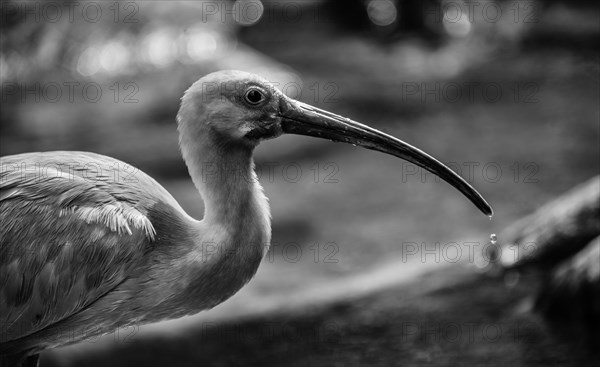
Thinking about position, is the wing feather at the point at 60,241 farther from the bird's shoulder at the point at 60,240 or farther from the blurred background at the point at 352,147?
the blurred background at the point at 352,147

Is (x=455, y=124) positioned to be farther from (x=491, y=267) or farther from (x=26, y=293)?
(x=26, y=293)

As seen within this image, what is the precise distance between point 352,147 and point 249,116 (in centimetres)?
697

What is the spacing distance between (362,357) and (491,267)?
160cm

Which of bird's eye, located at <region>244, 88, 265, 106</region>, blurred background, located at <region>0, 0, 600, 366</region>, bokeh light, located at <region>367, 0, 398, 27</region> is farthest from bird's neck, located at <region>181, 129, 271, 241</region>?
bokeh light, located at <region>367, 0, 398, 27</region>

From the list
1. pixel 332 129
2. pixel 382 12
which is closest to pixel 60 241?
pixel 332 129

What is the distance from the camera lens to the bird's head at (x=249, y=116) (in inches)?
202

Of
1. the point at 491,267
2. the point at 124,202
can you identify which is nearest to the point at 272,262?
the point at 491,267

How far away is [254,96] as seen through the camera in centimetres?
516

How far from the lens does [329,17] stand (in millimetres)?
16859

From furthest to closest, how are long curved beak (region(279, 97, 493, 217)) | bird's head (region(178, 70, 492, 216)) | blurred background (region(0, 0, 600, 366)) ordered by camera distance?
blurred background (region(0, 0, 600, 366)) → long curved beak (region(279, 97, 493, 217)) → bird's head (region(178, 70, 492, 216))

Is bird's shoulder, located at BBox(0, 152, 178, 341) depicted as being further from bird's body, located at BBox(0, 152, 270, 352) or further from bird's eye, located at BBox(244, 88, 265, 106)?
bird's eye, located at BBox(244, 88, 265, 106)

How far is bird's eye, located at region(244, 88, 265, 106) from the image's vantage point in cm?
514

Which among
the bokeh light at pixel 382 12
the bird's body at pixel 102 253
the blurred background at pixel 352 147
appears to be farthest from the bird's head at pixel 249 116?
the bokeh light at pixel 382 12

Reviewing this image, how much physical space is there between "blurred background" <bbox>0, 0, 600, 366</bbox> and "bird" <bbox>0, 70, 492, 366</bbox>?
1.82 m
